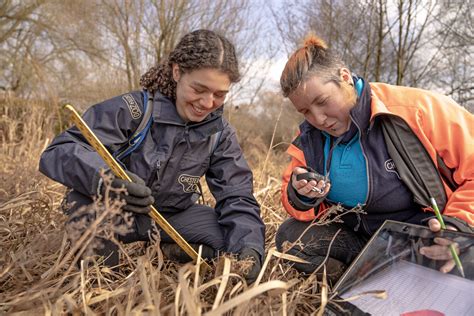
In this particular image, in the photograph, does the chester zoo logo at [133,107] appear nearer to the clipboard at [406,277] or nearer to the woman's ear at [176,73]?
the woman's ear at [176,73]

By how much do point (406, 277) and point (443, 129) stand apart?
59 centimetres

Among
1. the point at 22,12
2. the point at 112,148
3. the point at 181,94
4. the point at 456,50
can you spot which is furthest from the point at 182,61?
the point at 22,12

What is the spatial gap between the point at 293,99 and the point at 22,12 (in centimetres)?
1191

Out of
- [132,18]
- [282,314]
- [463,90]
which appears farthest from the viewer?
[463,90]

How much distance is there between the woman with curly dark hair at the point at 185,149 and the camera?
1.65 meters

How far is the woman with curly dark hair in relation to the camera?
5.40 feet

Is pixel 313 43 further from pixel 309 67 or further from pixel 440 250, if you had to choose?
pixel 440 250

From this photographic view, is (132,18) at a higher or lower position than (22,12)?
lower

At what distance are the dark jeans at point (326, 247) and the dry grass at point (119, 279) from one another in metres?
0.10

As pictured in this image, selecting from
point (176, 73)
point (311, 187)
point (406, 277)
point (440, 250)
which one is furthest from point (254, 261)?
A: point (176, 73)

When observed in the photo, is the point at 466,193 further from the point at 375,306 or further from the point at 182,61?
the point at 182,61

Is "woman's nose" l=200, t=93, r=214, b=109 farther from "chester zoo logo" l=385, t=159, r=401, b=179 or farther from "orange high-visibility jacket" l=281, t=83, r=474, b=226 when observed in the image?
"chester zoo logo" l=385, t=159, r=401, b=179

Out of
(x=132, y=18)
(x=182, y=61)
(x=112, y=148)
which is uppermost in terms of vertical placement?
(x=132, y=18)

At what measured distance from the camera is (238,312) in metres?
0.96
